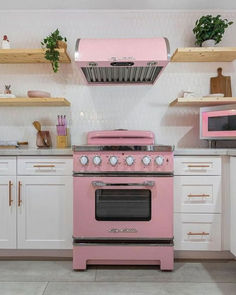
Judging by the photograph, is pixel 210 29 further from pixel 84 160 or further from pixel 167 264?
pixel 167 264

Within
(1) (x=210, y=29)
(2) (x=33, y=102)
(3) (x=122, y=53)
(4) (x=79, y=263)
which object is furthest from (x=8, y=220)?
(1) (x=210, y=29)

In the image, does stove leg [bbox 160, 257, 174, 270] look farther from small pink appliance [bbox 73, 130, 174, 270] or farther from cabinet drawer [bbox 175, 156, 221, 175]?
cabinet drawer [bbox 175, 156, 221, 175]

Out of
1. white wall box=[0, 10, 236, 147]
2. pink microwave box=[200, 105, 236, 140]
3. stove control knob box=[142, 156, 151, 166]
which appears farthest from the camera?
white wall box=[0, 10, 236, 147]

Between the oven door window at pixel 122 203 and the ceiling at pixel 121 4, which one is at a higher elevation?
the ceiling at pixel 121 4

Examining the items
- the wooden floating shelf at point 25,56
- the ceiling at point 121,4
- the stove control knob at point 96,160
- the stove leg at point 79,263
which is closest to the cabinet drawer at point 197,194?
the stove control knob at point 96,160

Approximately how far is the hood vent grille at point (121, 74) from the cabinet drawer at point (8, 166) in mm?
983

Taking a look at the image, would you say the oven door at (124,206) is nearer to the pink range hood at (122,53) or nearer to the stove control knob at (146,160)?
the stove control knob at (146,160)

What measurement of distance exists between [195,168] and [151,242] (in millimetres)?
675

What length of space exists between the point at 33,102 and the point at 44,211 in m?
1.03

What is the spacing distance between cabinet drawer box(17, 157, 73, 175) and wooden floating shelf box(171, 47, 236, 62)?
1428mm

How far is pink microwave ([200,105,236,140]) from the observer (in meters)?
2.48

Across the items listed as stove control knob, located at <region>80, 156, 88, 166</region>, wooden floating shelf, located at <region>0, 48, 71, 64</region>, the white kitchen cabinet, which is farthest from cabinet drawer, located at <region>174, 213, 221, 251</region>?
wooden floating shelf, located at <region>0, 48, 71, 64</region>

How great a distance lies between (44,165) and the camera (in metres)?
2.29

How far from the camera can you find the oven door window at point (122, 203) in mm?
2180
